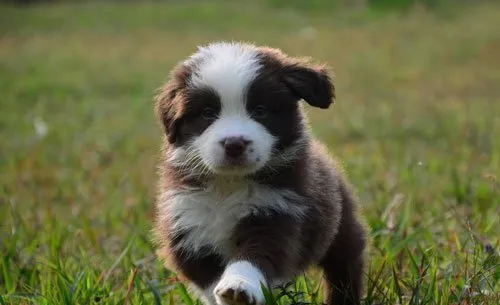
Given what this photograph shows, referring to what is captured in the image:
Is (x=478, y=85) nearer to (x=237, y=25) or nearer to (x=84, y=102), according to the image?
(x=84, y=102)

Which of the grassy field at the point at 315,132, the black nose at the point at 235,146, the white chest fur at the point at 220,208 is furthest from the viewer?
the grassy field at the point at 315,132

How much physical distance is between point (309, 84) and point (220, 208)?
2.28 feet

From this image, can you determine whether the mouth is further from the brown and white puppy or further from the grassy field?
the grassy field

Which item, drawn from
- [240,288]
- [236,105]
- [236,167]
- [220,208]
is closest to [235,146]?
[236,167]

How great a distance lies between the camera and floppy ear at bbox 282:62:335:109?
4422mm

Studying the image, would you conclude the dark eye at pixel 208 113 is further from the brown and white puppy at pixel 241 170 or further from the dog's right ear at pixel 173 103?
the dog's right ear at pixel 173 103

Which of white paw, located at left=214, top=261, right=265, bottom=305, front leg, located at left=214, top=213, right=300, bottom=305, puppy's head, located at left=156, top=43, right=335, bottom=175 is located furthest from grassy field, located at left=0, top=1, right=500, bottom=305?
puppy's head, located at left=156, top=43, right=335, bottom=175

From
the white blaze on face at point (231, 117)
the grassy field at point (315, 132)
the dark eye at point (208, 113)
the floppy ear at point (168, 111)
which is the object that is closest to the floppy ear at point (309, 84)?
the white blaze on face at point (231, 117)

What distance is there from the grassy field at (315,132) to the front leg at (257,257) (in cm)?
30

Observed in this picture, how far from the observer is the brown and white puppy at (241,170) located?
13.7ft

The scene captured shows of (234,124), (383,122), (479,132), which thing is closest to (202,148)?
(234,124)

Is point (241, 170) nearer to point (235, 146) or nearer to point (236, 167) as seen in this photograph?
point (236, 167)

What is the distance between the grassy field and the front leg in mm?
301

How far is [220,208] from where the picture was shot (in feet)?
14.2
